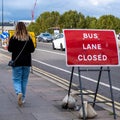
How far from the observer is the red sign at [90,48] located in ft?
27.7

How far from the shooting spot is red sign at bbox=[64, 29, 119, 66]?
27.7 feet

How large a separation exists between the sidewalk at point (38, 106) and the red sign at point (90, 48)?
1.06 meters

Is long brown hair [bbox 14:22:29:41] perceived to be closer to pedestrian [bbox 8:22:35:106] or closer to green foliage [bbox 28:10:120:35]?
pedestrian [bbox 8:22:35:106]

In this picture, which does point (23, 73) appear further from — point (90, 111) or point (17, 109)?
point (90, 111)

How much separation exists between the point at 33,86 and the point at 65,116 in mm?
4676

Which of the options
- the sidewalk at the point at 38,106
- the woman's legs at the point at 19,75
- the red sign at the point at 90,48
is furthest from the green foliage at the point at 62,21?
the red sign at the point at 90,48

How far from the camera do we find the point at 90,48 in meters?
8.55

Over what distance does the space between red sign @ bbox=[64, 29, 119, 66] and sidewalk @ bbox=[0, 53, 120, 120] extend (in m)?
1.06

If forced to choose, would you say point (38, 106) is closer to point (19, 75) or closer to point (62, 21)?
point (19, 75)

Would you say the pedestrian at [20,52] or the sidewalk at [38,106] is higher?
the pedestrian at [20,52]

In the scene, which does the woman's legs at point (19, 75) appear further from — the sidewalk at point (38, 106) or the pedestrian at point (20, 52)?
the sidewalk at point (38, 106)

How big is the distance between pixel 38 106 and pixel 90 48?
1956 millimetres

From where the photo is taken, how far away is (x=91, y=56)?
28.0 feet

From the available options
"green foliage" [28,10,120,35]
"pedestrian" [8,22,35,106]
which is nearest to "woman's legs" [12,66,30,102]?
"pedestrian" [8,22,35,106]
